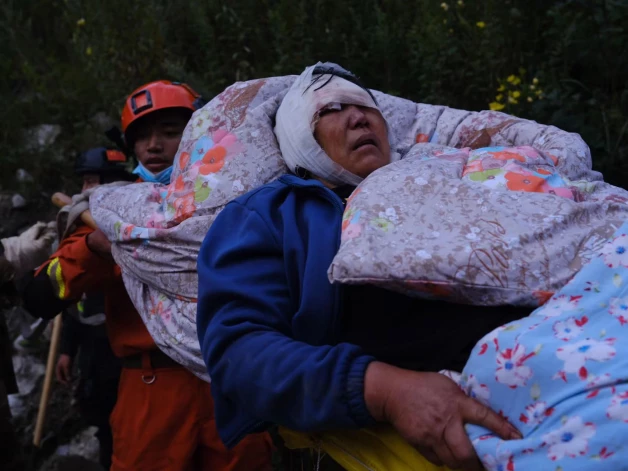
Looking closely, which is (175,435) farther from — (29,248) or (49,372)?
(49,372)

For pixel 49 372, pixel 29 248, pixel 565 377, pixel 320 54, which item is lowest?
pixel 49 372

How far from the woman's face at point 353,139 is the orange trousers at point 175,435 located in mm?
1274

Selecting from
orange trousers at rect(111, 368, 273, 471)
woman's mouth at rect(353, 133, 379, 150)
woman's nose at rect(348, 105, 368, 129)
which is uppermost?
woman's nose at rect(348, 105, 368, 129)

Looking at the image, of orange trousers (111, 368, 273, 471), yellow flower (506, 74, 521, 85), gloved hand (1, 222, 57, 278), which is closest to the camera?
orange trousers (111, 368, 273, 471)

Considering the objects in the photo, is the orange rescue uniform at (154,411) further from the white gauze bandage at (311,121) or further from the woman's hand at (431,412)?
the woman's hand at (431,412)

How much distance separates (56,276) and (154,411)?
0.69m

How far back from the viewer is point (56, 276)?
2.80m

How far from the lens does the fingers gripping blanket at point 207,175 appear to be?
2.05 meters

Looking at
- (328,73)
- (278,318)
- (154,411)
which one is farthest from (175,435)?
(328,73)

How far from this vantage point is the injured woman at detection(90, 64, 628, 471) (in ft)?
3.74

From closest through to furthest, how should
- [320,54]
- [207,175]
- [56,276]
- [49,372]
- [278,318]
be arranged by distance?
[278,318], [207,175], [56,276], [49,372], [320,54]

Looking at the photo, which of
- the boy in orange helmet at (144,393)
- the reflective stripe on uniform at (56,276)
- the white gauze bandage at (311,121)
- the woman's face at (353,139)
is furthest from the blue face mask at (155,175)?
the woman's face at (353,139)

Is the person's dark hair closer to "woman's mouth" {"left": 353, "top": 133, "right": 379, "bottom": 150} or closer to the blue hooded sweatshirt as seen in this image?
"woman's mouth" {"left": 353, "top": 133, "right": 379, "bottom": 150}

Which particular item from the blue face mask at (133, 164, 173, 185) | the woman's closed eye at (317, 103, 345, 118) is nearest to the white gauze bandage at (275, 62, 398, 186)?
the woman's closed eye at (317, 103, 345, 118)
